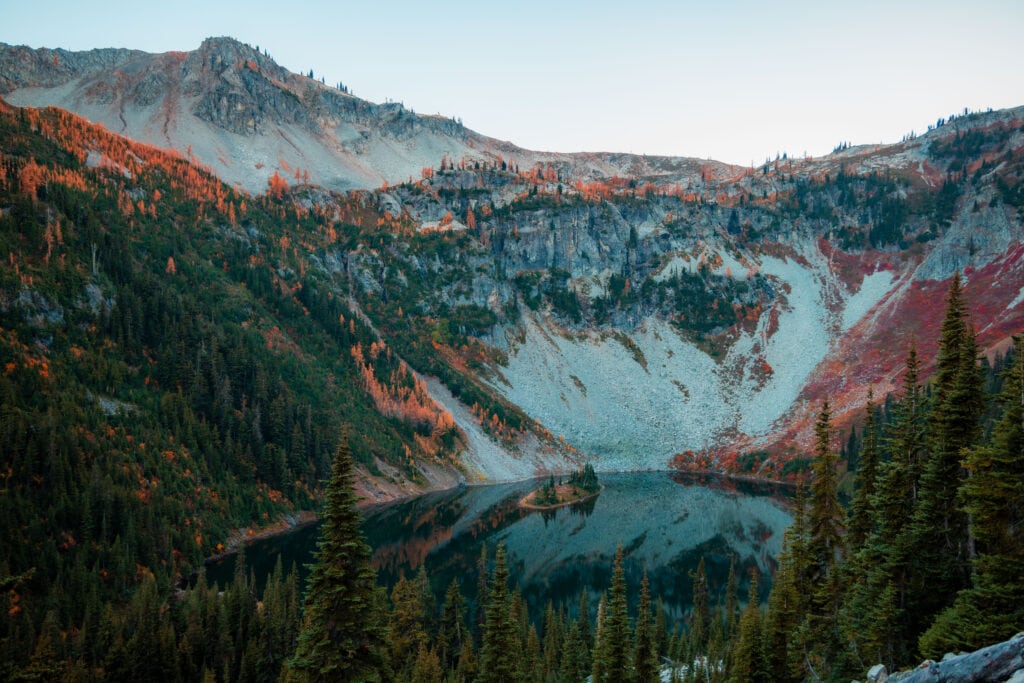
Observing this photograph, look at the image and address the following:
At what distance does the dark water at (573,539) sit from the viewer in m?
82.9

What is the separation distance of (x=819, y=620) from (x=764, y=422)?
511 ft

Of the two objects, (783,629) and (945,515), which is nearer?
(945,515)

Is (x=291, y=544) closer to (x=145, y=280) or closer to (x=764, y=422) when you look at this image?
(x=145, y=280)

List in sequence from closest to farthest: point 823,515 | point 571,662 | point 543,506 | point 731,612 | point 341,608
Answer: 1. point 341,608
2. point 823,515
3. point 571,662
4. point 731,612
5. point 543,506

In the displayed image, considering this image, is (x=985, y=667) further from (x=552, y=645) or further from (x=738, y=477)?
(x=738, y=477)

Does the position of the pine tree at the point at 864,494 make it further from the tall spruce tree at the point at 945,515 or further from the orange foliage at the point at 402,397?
the orange foliage at the point at 402,397

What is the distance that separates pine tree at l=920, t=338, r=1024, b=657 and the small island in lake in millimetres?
109941

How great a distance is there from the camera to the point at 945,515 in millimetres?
22328

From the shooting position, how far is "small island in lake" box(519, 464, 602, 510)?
12644 centimetres

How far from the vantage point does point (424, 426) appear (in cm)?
14762

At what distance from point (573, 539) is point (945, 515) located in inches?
3361

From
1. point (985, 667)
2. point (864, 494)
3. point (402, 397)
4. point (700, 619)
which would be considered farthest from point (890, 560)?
point (402, 397)

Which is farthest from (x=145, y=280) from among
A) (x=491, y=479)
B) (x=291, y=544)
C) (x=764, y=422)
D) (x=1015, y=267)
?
(x=1015, y=267)

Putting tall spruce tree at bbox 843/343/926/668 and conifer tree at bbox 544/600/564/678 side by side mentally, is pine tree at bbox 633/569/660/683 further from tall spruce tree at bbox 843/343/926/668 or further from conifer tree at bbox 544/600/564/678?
conifer tree at bbox 544/600/564/678
